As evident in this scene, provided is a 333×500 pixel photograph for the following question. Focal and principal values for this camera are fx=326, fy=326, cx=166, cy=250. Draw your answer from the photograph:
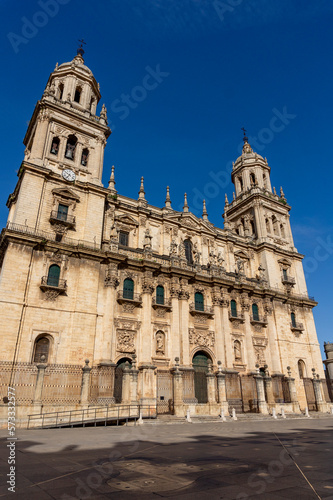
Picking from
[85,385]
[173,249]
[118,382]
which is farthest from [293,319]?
[85,385]

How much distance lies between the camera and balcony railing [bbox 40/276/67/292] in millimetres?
21092

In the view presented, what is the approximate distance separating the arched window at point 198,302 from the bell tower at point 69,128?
1284 centimetres

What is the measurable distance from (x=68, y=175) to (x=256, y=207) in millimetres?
21833

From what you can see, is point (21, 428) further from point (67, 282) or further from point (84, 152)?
point (84, 152)

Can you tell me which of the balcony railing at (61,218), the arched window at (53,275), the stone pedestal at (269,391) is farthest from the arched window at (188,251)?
the arched window at (53,275)

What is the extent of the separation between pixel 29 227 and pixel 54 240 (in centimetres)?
187

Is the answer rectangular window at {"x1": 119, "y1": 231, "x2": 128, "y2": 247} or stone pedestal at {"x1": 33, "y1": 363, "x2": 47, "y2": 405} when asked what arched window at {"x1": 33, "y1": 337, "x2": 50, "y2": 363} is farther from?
rectangular window at {"x1": 119, "y1": 231, "x2": 128, "y2": 247}

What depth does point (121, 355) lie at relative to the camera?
22953 millimetres

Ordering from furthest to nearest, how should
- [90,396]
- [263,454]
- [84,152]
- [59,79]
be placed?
[59,79] → [84,152] → [90,396] → [263,454]

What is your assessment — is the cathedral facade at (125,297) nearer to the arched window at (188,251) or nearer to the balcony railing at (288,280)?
the arched window at (188,251)

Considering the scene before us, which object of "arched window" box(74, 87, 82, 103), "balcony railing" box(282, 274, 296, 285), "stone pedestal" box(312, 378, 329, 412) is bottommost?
"stone pedestal" box(312, 378, 329, 412)

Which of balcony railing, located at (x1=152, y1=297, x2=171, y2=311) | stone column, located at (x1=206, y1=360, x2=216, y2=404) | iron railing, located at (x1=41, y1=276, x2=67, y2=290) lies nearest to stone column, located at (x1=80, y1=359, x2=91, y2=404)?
iron railing, located at (x1=41, y1=276, x2=67, y2=290)

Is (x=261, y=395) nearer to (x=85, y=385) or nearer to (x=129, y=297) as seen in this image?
(x=129, y=297)

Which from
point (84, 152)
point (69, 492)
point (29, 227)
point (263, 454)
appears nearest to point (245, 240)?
point (84, 152)
